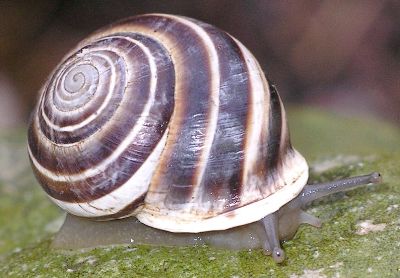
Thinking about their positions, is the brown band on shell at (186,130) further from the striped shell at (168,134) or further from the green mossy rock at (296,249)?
the green mossy rock at (296,249)

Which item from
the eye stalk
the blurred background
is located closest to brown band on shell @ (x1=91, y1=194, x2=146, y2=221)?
the eye stalk

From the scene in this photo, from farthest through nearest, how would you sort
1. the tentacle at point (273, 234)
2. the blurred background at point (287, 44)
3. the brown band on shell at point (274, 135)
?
the blurred background at point (287, 44), the brown band on shell at point (274, 135), the tentacle at point (273, 234)

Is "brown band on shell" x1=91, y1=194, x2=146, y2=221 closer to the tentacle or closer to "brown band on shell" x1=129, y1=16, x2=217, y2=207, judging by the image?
"brown band on shell" x1=129, y1=16, x2=217, y2=207

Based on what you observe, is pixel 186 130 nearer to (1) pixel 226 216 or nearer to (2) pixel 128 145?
(2) pixel 128 145

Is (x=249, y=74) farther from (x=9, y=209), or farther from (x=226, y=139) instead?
(x=9, y=209)

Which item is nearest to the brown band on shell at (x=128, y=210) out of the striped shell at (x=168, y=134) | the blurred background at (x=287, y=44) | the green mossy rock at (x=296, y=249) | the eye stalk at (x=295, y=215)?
the striped shell at (x=168, y=134)

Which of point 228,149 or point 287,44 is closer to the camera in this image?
point 228,149

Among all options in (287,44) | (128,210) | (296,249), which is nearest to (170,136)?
(128,210)
